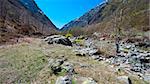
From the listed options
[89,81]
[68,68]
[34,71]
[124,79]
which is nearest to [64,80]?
[89,81]

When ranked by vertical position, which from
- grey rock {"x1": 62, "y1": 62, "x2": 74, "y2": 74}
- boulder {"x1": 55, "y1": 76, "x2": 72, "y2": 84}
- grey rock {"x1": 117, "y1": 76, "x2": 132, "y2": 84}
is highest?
grey rock {"x1": 62, "y1": 62, "x2": 74, "y2": 74}

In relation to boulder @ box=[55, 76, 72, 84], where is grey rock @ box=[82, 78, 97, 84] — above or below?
below

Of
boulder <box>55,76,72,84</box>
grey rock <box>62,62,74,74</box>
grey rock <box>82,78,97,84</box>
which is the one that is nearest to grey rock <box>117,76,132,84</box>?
grey rock <box>82,78,97,84</box>

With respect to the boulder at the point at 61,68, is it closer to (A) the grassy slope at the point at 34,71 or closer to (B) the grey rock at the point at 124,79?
(A) the grassy slope at the point at 34,71

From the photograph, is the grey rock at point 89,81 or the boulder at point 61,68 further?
the boulder at point 61,68

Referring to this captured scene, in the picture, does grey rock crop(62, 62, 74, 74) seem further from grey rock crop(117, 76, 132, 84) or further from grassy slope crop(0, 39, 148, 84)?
grey rock crop(117, 76, 132, 84)

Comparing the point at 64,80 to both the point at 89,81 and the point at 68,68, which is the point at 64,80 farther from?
the point at 68,68

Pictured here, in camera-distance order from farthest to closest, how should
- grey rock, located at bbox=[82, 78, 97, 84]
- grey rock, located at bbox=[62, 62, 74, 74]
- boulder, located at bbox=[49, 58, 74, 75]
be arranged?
boulder, located at bbox=[49, 58, 74, 75], grey rock, located at bbox=[62, 62, 74, 74], grey rock, located at bbox=[82, 78, 97, 84]

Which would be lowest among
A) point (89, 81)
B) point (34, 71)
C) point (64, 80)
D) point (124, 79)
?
point (124, 79)

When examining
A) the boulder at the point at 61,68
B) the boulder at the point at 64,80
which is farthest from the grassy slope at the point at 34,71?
the boulder at the point at 64,80

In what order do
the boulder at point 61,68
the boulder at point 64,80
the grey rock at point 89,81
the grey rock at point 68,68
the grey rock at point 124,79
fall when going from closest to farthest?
1. the boulder at point 64,80
2. the grey rock at point 89,81
3. the grey rock at point 124,79
4. the grey rock at point 68,68
5. the boulder at point 61,68

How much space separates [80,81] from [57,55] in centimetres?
856

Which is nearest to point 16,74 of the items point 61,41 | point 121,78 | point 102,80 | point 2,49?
point 102,80

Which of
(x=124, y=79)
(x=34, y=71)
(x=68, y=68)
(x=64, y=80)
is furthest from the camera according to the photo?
(x=34, y=71)
